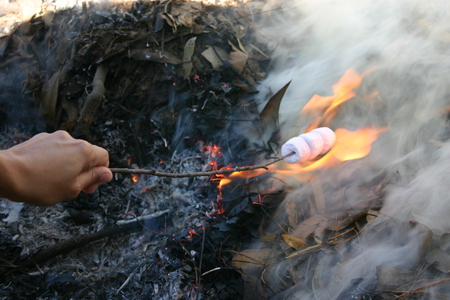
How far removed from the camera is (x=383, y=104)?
A: 314cm

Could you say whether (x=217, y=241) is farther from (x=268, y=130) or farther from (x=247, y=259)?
(x=268, y=130)

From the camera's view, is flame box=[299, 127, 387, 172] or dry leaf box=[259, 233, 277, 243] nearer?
dry leaf box=[259, 233, 277, 243]

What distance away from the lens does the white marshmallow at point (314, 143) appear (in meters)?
2.76

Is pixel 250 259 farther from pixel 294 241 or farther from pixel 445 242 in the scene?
pixel 445 242

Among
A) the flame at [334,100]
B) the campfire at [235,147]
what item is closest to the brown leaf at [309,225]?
the campfire at [235,147]

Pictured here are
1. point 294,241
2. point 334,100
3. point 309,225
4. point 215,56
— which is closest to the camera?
point 294,241

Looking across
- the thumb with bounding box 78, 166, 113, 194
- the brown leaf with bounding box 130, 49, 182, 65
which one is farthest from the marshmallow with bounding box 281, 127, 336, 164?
the brown leaf with bounding box 130, 49, 182, 65

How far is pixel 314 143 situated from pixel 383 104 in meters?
1.01

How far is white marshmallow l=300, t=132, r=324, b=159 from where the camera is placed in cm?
276

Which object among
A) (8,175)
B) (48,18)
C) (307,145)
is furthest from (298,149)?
(48,18)

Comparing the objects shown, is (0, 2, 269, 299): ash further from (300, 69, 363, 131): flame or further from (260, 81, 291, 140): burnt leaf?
(300, 69, 363, 131): flame

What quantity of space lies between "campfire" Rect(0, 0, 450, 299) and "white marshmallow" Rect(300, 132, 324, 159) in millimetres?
16

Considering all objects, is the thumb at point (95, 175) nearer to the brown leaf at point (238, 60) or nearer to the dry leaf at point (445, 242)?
the dry leaf at point (445, 242)

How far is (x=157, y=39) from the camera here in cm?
376
